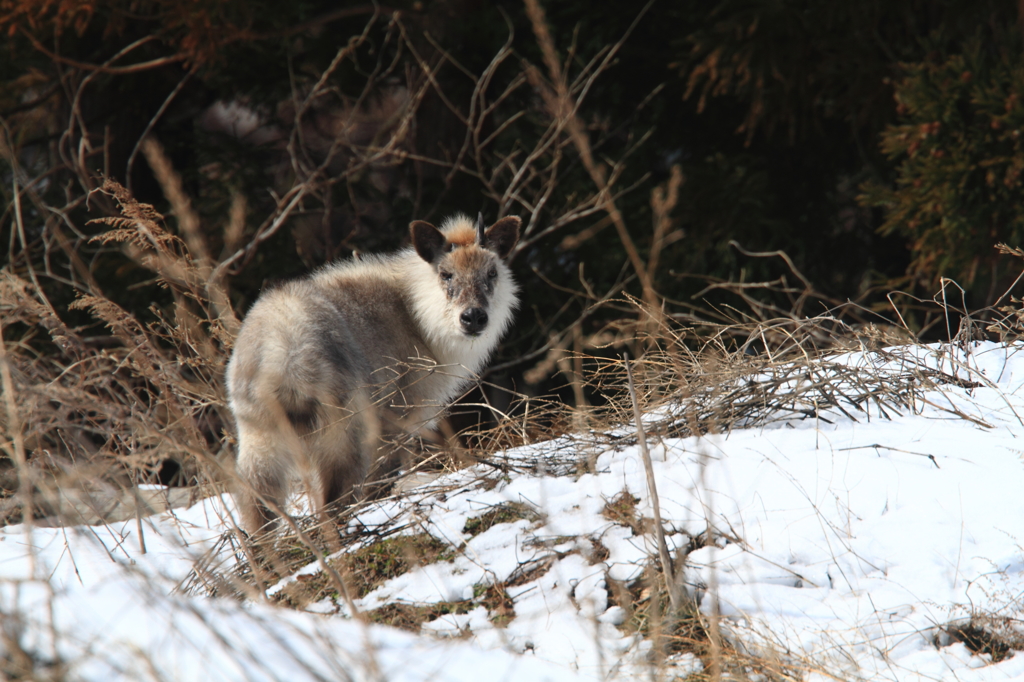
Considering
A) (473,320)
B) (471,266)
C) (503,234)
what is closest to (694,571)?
(473,320)

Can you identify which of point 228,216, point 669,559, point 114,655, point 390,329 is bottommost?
point 669,559

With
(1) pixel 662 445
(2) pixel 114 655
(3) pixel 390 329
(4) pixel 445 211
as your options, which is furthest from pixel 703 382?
(4) pixel 445 211

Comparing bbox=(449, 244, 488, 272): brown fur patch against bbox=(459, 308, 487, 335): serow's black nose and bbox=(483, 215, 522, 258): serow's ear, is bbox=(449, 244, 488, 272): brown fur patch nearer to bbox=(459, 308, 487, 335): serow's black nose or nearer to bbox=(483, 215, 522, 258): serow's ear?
bbox=(483, 215, 522, 258): serow's ear

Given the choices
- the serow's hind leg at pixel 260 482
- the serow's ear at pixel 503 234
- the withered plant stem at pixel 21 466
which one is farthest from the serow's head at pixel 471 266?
the withered plant stem at pixel 21 466

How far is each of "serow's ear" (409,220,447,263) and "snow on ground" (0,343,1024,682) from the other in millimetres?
2105

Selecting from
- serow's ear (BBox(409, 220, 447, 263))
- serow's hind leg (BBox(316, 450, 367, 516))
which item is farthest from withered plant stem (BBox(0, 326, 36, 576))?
serow's ear (BBox(409, 220, 447, 263))

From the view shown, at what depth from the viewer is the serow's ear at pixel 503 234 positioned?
5.68 meters

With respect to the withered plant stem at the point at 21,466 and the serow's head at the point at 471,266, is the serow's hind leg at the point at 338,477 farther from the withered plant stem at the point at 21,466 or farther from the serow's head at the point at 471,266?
the withered plant stem at the point at 21,466

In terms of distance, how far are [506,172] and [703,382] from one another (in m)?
5.53

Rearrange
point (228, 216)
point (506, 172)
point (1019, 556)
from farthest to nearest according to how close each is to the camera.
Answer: point (506, 172) → point (228, 216) → point (1019, 556)

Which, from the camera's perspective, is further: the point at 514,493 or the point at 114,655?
the point at 514,493

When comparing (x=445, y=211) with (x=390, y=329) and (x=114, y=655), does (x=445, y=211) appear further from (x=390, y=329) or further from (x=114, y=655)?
(x=114, y=655)

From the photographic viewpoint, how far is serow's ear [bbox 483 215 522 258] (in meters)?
5.68

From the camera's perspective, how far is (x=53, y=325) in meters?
3.51
